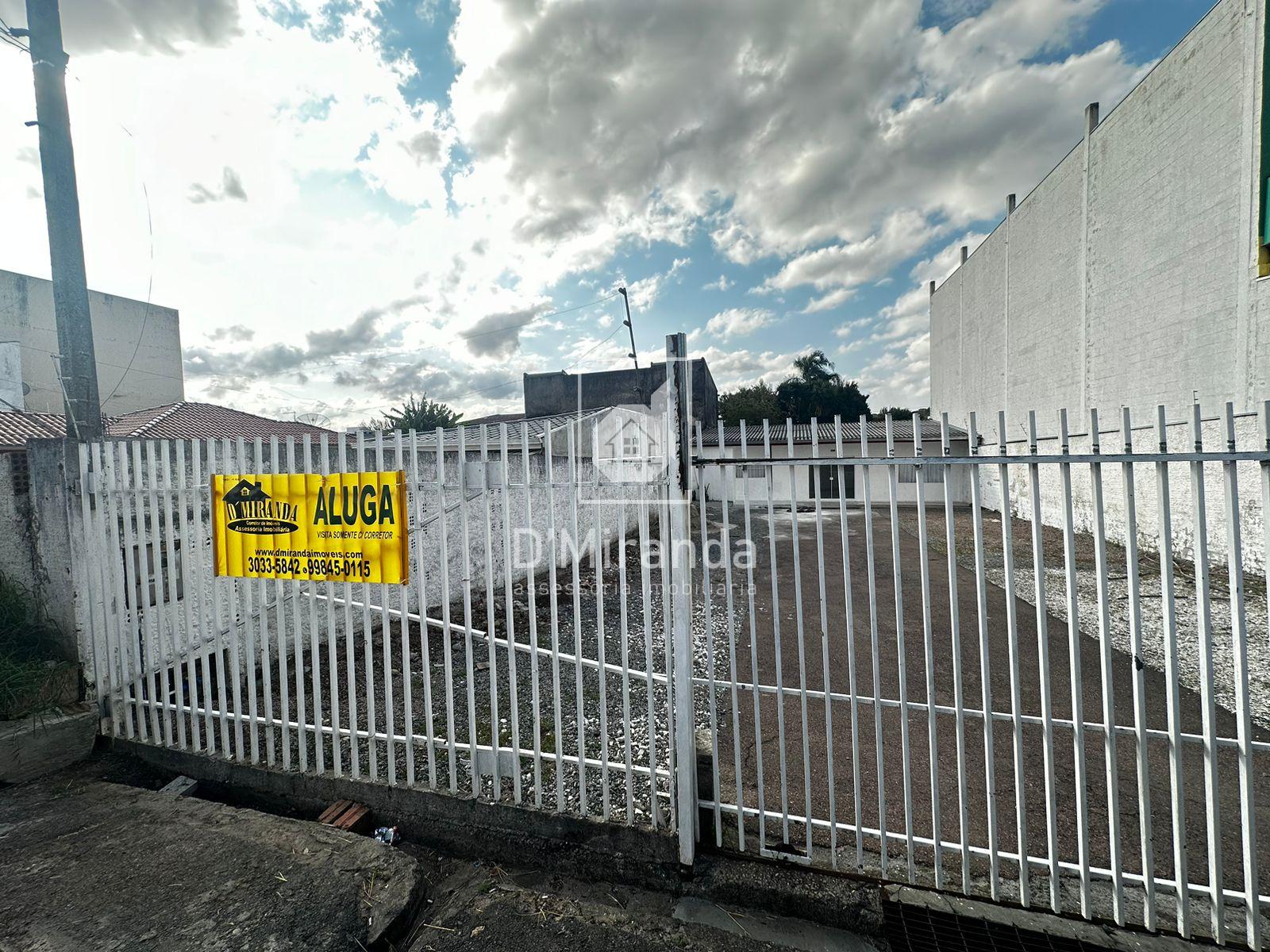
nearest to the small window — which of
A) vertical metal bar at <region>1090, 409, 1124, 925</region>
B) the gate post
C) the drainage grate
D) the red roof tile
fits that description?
the red roof tile

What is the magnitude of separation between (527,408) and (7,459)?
2485 cm

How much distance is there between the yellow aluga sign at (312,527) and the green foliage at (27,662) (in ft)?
5.56

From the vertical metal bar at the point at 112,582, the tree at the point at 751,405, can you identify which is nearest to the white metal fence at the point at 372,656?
the vertical metal bar at the point at 112,582

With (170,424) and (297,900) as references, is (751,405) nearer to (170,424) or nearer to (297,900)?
(170,424)

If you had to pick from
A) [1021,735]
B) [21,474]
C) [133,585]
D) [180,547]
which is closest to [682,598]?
[1021,735]

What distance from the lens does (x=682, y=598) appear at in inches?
96.1

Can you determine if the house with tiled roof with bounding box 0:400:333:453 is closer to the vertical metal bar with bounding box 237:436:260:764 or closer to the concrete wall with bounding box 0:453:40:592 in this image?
the concrete wall with bounding box 0:453:40:592

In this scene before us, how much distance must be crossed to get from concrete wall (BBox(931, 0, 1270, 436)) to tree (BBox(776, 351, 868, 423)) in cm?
2519

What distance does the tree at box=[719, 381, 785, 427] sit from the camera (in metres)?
38.5

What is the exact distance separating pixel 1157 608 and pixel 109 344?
30.2 metres

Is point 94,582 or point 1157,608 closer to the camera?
point 94,582

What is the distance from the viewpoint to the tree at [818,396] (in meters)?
41.5

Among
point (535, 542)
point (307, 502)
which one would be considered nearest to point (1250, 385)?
point (535, 542)

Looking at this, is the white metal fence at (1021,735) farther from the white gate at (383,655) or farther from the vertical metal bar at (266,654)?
the vertical metal bar at (266,654)
